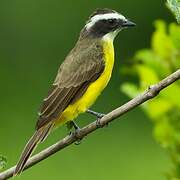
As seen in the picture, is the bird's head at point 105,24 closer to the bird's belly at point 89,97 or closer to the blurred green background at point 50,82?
the bird's belly at point 89,97

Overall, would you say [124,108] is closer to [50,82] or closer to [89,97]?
[89,97]

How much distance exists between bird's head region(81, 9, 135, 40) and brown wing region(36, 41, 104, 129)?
0.16m

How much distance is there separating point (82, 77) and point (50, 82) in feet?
20.5

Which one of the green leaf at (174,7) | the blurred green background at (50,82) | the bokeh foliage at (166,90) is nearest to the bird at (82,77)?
the bokeh foliage at (166,90)

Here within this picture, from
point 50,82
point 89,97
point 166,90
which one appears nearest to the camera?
point 166,90

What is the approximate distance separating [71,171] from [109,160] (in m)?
0.81

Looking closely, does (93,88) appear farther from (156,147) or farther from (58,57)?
(58,57)

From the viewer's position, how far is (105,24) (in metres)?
6.58

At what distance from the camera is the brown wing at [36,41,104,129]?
596 centimetres

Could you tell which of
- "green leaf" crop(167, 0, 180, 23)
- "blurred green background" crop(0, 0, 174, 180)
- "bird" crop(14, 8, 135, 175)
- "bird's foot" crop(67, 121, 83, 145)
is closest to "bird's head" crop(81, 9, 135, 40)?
"bird" crop(14, 8, 135, 175)

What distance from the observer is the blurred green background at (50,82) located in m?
11.1

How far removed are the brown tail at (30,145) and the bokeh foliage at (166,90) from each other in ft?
2.13

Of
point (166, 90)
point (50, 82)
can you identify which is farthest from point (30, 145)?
point (50, 82)

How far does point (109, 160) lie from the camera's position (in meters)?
11.6
